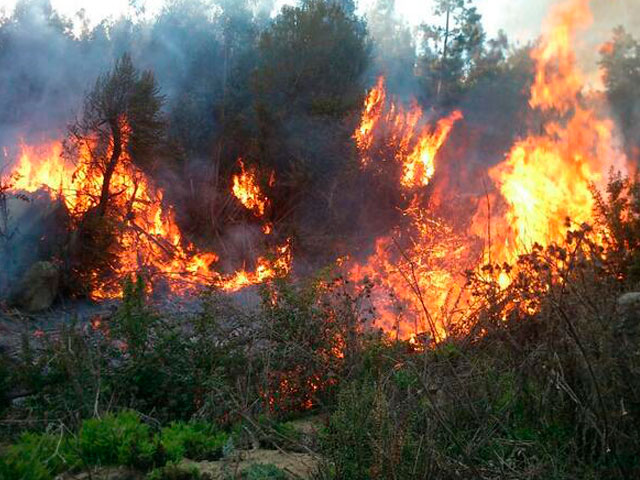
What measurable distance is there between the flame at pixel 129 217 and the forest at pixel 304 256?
0.20 ft

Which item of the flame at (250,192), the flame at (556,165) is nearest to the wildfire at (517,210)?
the flame at (556,165)

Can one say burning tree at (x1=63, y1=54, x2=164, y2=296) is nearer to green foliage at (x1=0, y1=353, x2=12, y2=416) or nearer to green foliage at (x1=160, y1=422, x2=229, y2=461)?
green foliage at (x1=0, y1=353, x2=12, y2=416)

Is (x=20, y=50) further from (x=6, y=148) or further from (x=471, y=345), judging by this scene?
(x=471, y=345)

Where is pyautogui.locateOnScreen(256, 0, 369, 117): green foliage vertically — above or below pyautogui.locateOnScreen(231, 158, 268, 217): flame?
above

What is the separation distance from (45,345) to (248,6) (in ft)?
55.6

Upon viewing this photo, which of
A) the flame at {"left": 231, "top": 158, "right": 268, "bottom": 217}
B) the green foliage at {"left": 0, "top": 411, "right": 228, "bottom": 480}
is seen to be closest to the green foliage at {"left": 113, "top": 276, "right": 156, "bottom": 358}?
the green foliage at {"left": 0, "top": 411, "right": 228, "bottom": 480}

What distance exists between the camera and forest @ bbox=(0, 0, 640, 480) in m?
4.14

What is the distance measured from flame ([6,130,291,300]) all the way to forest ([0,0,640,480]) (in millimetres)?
59

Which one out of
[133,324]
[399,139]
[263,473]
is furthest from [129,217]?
[263,473]

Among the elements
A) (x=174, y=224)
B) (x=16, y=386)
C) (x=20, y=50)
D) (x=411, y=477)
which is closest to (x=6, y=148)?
(x=174, y=224)

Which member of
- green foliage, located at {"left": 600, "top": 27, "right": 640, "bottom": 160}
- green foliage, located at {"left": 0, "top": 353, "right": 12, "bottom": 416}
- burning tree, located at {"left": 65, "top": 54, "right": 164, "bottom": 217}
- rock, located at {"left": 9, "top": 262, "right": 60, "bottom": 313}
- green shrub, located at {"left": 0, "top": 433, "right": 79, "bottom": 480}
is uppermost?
green foliage, located at {"left": 600, "top": 27, "right": 640, "bottom": 160}

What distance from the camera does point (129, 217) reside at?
12.6 meters

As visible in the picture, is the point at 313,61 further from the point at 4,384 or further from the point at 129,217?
the point at 4,384

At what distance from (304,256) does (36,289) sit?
20.4 feet
